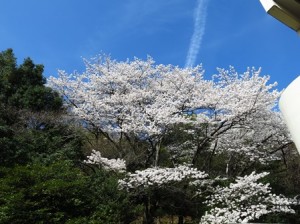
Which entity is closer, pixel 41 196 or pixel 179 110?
pixel 41 196

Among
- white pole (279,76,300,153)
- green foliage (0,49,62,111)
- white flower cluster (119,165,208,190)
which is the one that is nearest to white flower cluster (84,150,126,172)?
white flower cluster (119,165,208,190)

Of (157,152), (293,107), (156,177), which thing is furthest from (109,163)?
(293,107)

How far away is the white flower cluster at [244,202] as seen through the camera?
38.1 ft

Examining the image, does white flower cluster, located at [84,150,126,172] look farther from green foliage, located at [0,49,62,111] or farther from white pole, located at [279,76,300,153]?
white pole, located at [279,76,300,153]

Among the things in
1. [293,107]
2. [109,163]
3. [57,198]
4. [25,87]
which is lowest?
[293,107]

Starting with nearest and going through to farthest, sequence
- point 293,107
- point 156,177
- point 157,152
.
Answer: point 293,107 < point 156,177 < point 157,152

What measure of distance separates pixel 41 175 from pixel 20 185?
0.56 metres

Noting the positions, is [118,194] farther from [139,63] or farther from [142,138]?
[139,63]

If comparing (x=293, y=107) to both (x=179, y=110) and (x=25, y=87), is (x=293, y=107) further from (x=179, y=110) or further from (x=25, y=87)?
(x=25, y=87)

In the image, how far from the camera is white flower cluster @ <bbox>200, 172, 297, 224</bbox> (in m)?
11.6

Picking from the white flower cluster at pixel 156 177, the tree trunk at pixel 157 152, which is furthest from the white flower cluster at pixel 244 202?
the tree trunk at pixel 157 152

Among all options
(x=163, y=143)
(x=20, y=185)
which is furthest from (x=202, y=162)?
(x=20, y=185)

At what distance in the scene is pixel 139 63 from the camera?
58.1ft

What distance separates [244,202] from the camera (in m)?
12.2
